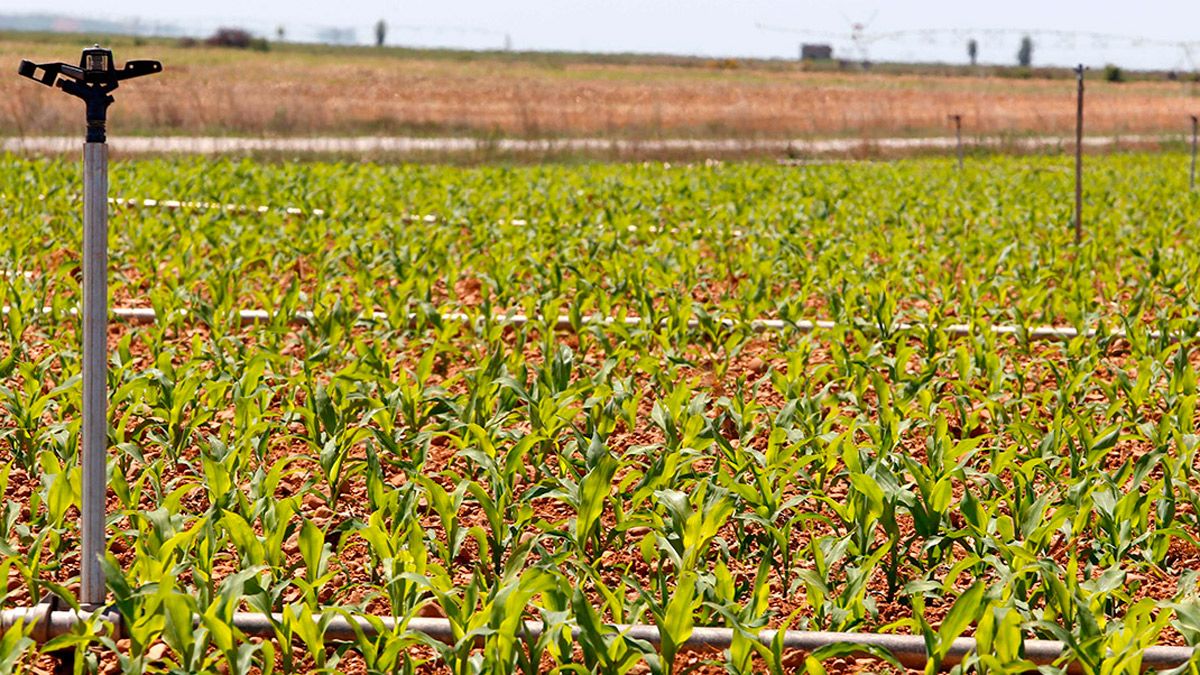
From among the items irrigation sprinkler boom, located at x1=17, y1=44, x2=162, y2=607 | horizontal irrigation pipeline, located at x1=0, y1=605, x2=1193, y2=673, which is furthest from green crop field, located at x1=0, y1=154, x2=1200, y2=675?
irrigation sprinkler boom, located at x1=17, y1=44, x2=162, y2=607

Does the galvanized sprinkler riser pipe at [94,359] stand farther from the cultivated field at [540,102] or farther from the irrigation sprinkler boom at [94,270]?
the cultivated field at [540,102]

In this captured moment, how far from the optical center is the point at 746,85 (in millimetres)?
57219

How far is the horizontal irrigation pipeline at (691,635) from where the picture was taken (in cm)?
341

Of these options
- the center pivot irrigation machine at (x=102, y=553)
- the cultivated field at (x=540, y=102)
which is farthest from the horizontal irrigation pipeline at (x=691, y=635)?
the cultivated field at (x=540, y=102)

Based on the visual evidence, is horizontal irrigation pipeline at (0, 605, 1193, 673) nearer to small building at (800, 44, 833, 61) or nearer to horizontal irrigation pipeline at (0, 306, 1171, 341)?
horizontal irrigation pipeline at (0, 306, 1171, 341)

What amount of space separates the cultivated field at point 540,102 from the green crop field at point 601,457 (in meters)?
16.8

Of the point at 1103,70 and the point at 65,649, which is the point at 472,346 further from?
the point at 1103,70

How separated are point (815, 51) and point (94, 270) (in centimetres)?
9891

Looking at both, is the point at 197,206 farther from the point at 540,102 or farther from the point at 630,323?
the point at 540,102

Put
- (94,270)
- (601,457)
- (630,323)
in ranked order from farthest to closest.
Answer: (630,323), (601,457), (94,270)

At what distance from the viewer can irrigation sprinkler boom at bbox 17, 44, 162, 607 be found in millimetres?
3350

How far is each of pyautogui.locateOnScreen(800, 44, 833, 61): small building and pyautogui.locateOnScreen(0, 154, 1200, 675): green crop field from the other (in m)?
90.9

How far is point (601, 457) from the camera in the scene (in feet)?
15.1

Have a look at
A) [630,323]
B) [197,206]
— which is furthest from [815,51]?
[630,323]
